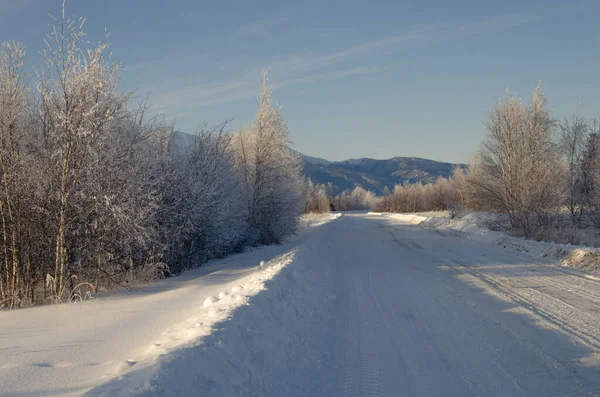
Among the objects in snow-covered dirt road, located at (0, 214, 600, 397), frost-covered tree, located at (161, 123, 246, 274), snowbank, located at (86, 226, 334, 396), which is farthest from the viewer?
frost-covered tree, located at (161, 123, 246, 274)

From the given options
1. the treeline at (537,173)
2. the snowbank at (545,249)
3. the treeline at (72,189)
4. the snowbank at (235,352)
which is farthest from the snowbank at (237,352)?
the treeline at (537,173)

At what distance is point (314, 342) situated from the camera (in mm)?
6961

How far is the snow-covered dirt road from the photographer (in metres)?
4.64

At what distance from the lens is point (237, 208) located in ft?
72.3

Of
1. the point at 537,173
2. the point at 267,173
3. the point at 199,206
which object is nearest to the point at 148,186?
the point at 199,206

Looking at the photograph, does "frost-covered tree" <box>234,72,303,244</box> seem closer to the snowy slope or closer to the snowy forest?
the snowy forest

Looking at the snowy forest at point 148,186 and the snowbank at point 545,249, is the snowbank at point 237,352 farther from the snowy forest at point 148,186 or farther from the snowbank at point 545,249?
the snowbank at point 545,249

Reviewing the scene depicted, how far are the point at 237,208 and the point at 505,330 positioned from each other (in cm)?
1629

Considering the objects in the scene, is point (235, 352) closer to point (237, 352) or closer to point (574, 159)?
point (237, 352)

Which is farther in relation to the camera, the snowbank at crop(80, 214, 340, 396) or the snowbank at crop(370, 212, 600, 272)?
the snowbank at crop(370, 212, 600, 272)

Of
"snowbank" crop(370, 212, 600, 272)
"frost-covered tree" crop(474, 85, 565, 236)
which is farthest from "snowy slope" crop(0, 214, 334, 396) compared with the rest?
"frost-covered tree" crop(474, 85, 565, 236)

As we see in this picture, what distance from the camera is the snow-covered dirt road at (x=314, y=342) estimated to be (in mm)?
4641

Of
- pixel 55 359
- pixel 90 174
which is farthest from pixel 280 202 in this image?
pixel 55 359

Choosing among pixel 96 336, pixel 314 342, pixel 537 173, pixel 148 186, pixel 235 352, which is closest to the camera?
pixel 235 352
